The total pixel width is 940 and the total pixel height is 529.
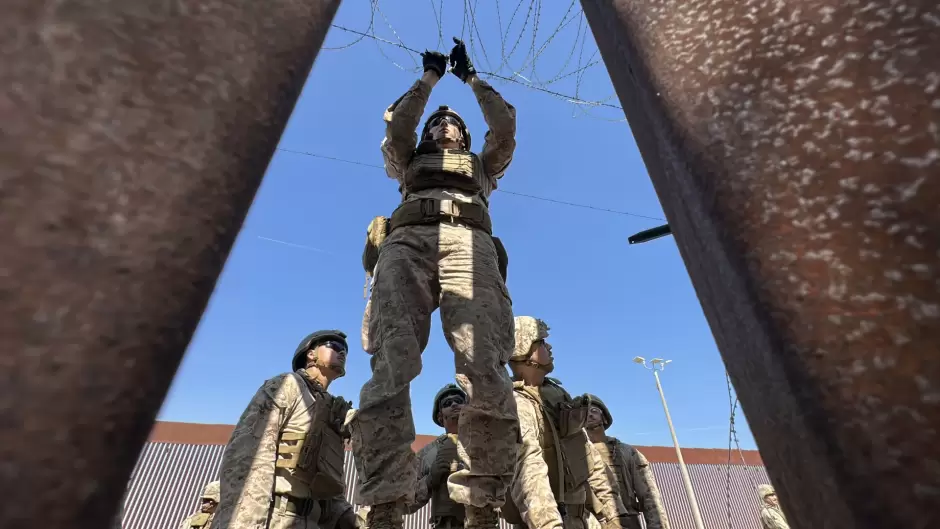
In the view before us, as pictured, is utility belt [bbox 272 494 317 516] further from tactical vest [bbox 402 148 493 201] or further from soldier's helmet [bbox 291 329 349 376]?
tactical vest [bbox 402 148 493 201]

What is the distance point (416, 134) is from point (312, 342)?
6.78 feet

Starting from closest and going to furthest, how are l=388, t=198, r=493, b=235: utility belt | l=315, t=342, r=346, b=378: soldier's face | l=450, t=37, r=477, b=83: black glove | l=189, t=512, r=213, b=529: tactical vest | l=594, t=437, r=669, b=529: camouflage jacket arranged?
1. l=388, t=198, r=493, b=235: utility belt
2. l=450, t=37, r=477, b=83: black glove
3. l=315, t=342, r=346, b=378: soldier's face
4. l=594, t=437, r=669, b=529: camouflage jacket
5. l=189, t=512, r=213, b=529: tactical vest

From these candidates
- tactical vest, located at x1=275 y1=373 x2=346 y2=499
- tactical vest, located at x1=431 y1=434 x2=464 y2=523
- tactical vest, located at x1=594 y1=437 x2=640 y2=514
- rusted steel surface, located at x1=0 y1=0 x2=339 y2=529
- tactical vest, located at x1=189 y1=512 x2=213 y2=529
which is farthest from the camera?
tactical vest, located at x1=189 y1=512 x2=213 y2=529

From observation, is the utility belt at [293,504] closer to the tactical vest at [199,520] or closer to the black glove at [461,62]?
the black glove at [461,62]

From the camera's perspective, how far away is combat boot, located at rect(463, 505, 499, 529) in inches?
86.0

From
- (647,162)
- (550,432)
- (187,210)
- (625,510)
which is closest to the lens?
(187,210)

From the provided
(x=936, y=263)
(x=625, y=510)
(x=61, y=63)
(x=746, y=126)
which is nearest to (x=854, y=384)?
(x=936, y=263)

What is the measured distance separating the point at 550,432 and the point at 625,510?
5.40 feet

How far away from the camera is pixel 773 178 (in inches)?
19.5

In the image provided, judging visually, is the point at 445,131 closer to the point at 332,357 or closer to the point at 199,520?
the point at 332,357

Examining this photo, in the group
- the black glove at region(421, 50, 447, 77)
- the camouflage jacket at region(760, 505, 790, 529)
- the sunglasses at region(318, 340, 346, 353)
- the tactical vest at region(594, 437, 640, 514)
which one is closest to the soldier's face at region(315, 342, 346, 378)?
the sunglasses at region(318, 340, 346, 353)

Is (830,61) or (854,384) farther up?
(830,61)

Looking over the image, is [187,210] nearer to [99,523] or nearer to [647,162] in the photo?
[99,523]

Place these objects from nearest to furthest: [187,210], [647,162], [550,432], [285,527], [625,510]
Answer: [187,210] → [647,162] → [285,527] → [550,432] → [625,510]
